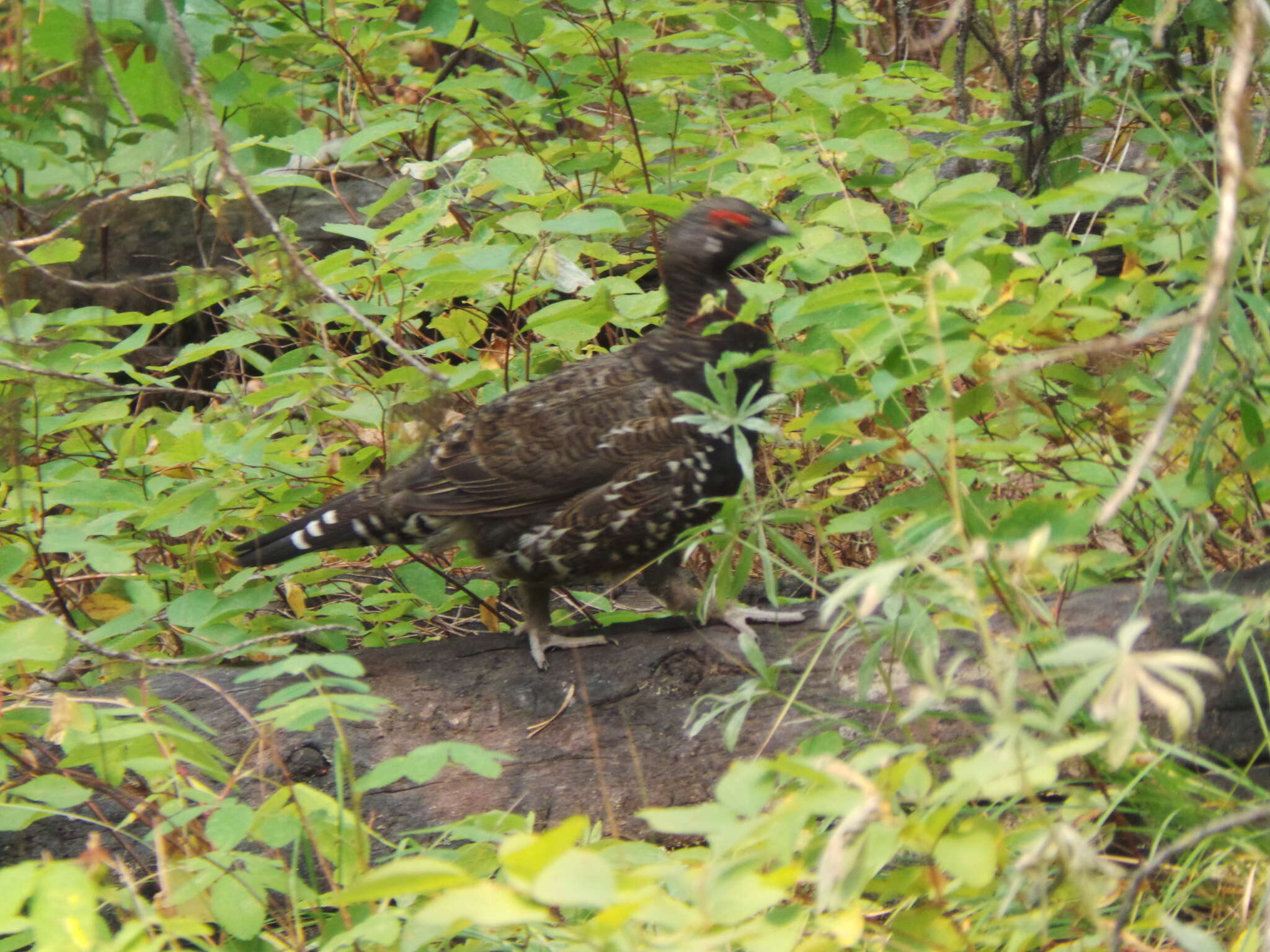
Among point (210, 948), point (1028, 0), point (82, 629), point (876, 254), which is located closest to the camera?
point (210, 948)

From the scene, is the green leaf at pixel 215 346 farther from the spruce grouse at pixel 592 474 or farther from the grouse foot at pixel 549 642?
the grouse foot at pixel 549 642

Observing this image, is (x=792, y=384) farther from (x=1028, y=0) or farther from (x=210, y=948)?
(x=1028, y=0)

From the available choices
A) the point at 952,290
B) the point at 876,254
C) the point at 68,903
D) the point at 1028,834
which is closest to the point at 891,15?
the point at 876,254

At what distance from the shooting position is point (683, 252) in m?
3.90

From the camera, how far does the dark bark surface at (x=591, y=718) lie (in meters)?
2.93

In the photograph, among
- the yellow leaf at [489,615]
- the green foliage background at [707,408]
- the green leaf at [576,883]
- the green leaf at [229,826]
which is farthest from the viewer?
the yellow leaf at [489,615]

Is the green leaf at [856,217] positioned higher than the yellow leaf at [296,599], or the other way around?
the green leaf at [856,217]

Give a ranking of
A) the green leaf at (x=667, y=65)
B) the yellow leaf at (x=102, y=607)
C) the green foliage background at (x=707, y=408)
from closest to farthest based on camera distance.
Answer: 1. the green foliage background at (x=707, y=408)
2. the yellow leaf at (x=102, y=607)
3. the green leaf at (x=667, y=65)

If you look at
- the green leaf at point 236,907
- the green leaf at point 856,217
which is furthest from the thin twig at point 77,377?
the green leaf at point 856,217

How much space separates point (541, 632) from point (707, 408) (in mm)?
1254

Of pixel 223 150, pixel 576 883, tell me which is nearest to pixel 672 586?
pixel 223 150

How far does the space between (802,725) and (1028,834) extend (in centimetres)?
125

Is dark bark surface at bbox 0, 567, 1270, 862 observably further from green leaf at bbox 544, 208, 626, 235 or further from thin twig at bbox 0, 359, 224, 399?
green leaf at bbox 544, 208, 626, 235

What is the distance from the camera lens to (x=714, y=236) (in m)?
3.83
